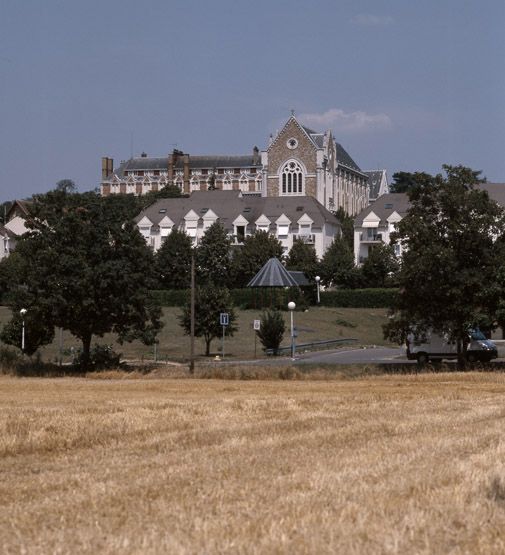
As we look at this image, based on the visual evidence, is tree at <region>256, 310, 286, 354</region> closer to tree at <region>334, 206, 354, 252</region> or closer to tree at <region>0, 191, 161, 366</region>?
tree at <region>0, 191, 161, 366</region>

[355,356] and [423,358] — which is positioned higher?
[423,358]

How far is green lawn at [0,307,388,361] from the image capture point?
250ft

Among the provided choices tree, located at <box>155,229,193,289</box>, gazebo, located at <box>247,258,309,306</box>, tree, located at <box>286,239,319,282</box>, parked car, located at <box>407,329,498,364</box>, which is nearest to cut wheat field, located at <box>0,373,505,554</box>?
parked car, located at <box>407,329,498,364</box>

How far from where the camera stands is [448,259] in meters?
48.9

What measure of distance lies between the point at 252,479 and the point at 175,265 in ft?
370

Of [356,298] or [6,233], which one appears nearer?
[356,298]

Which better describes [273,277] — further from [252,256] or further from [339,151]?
[339,151]

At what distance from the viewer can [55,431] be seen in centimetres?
1789

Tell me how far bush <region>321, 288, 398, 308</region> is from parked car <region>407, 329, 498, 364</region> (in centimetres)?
5111

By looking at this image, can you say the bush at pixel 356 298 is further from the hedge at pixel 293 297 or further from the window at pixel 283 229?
the window at pixel 283 229

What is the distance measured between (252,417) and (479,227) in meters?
30.9

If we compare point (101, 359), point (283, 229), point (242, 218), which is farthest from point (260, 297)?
point (101, 359)

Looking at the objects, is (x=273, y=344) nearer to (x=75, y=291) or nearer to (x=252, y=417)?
(x=75, y=291)

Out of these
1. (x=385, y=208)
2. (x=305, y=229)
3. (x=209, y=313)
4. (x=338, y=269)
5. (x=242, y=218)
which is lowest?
(x=209, y=313)
